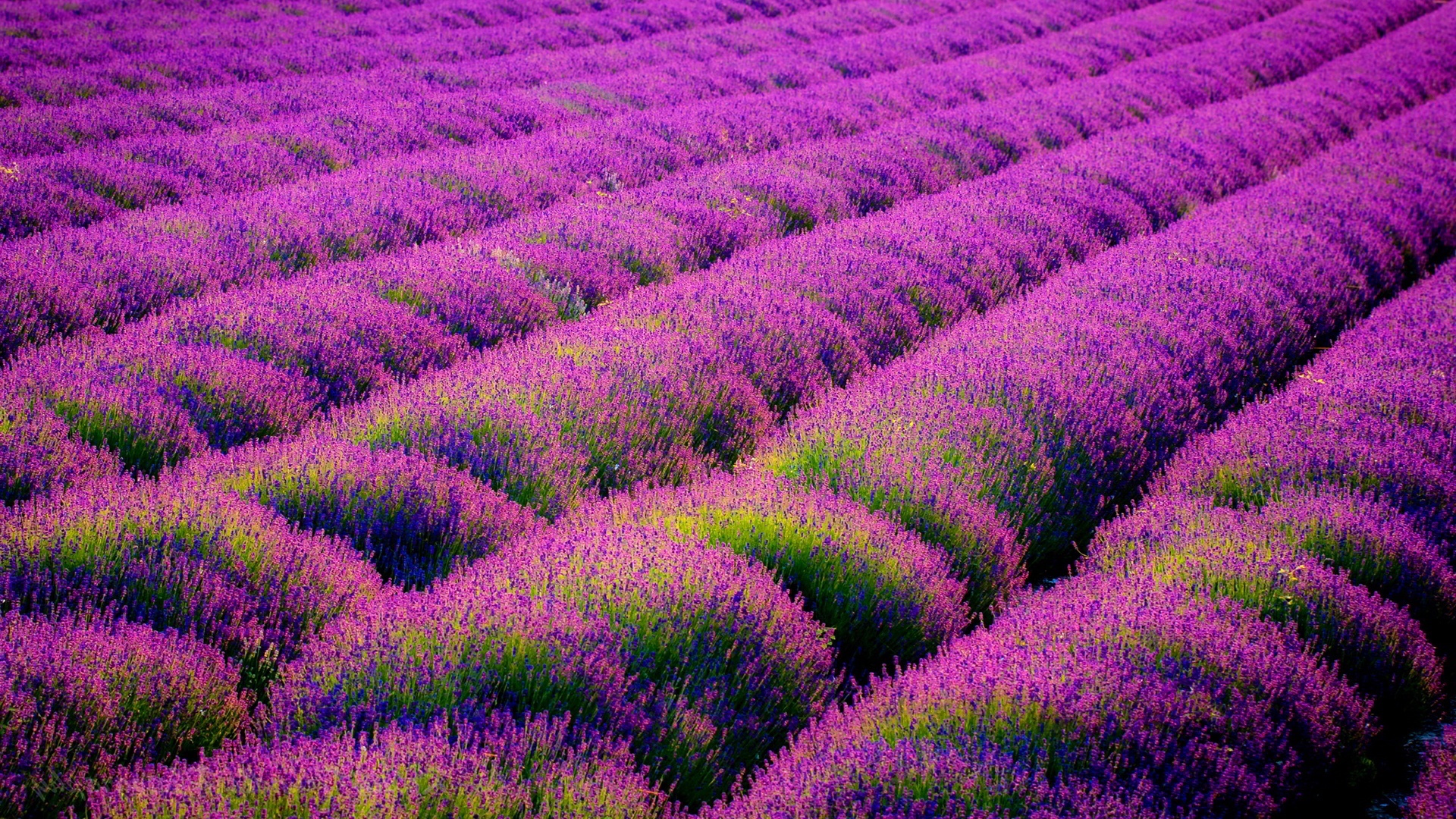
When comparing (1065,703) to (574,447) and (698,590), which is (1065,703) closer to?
(698,590)

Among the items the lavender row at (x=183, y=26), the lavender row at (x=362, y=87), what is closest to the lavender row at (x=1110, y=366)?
the lavender row at (x=362, y=87)

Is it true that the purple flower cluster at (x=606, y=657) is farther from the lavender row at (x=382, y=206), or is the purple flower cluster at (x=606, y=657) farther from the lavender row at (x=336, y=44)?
the lavender row at (x=336, y=44)

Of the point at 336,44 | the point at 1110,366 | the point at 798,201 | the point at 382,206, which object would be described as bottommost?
the point at 382,206

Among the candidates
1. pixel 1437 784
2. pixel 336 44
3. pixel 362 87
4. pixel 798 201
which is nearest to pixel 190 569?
pixel 1437 784

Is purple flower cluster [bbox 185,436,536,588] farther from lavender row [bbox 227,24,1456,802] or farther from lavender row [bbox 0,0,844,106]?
lavender row [bbox 0,0,844,106]

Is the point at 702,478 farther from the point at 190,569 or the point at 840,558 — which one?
the point at 190,569

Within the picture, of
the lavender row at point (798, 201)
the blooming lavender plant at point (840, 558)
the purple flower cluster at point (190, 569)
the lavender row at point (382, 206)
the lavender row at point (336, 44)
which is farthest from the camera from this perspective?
the lavender row at point (336, 44)
